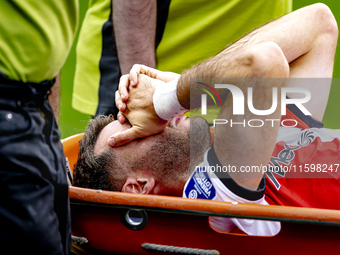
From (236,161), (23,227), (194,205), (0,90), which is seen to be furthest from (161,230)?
(0,90)

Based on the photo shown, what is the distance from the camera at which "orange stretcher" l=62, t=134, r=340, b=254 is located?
79 cm

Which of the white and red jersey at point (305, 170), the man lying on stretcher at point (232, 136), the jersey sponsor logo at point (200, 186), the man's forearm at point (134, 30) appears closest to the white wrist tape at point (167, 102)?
the man lying on stretcher at point (232, 136)

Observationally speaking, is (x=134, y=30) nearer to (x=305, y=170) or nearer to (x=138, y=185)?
(x=138, y=185)

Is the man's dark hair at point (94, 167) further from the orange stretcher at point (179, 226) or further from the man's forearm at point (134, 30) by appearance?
the man's forearm at point (134, 30)

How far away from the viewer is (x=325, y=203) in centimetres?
114

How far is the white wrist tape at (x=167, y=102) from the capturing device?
96 cm

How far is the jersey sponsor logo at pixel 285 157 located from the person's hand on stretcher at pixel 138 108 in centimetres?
46

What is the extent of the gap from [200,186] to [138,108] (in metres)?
0.33

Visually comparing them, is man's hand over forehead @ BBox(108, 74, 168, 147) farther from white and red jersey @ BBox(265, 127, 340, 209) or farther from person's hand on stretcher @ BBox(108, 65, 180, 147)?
white and red jersey @ BBox(265, 127, 340, 209)

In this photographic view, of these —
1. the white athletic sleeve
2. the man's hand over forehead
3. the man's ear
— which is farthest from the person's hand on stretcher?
the white athletic sleeve

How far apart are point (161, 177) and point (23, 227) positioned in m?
0.56

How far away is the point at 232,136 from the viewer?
0.87 meters

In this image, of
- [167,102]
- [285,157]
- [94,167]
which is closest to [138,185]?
[94,167]

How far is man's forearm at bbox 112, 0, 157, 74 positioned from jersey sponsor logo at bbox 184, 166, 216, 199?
1.93ft
